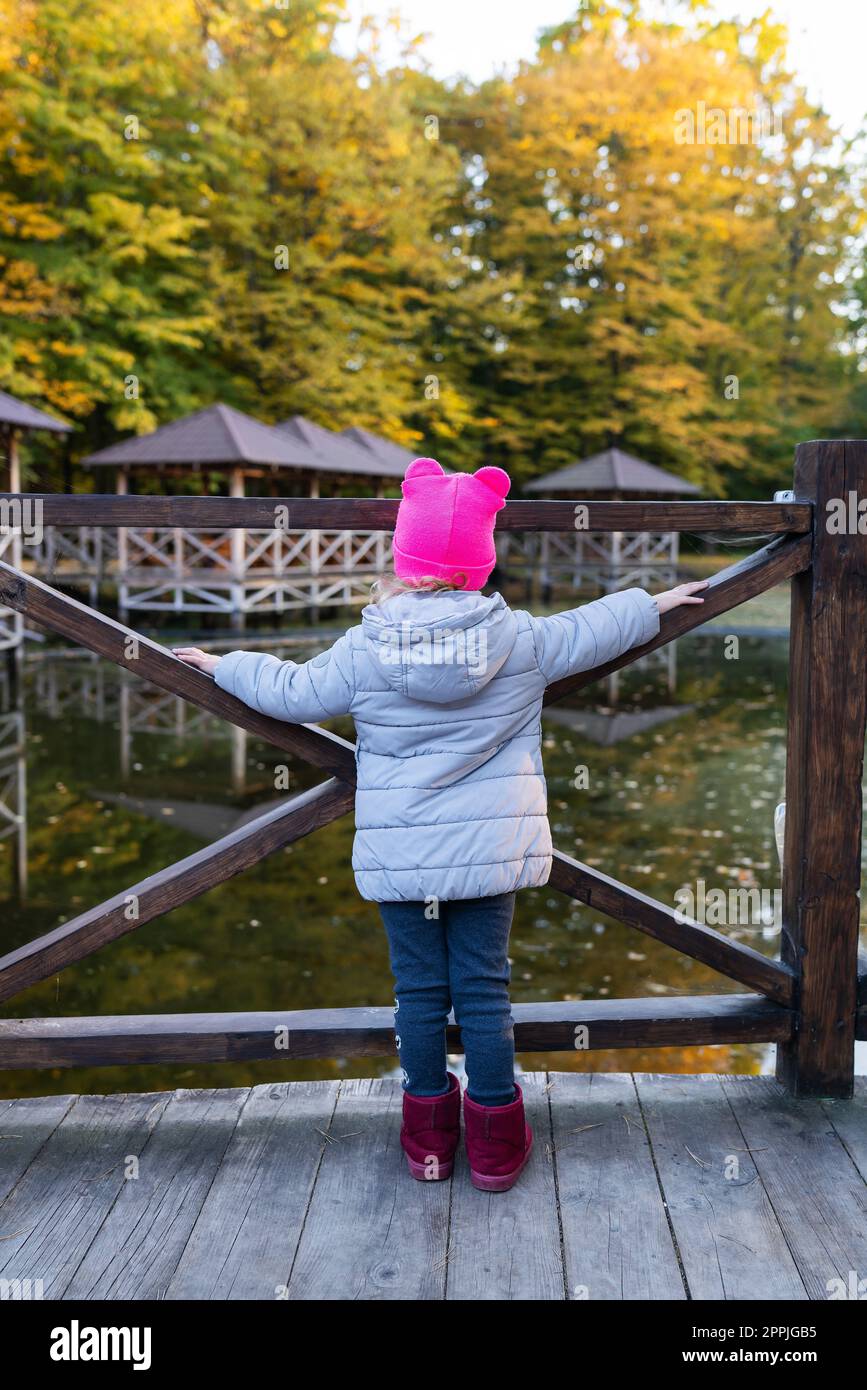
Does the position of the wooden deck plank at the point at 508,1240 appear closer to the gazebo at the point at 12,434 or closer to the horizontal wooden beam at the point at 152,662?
the horizontal wooden beam at the point at 152,662

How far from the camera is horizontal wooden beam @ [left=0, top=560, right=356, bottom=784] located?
6.75 ft

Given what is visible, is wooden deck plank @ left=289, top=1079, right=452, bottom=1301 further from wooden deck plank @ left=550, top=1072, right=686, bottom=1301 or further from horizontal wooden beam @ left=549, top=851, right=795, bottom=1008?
horizontal wooden beam @ left=549, top=851, right=795, bottom=1008

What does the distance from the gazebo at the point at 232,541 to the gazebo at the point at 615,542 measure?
13.5ft

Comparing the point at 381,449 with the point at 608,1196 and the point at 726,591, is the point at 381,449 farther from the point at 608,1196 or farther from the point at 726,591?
the point at 608,1196

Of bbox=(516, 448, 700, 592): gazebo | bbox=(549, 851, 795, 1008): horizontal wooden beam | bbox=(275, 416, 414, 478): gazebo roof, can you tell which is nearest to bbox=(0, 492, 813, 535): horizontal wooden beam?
bbox=(549, 851, 795, 1008): horizontal wooden beam

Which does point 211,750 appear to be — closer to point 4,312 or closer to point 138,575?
point 138,575

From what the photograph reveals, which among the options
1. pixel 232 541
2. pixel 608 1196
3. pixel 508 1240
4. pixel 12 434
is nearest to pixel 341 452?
pixel 232 541

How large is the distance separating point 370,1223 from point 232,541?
14780mm

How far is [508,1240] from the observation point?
1833 millimetres

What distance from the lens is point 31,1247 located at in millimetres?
1820

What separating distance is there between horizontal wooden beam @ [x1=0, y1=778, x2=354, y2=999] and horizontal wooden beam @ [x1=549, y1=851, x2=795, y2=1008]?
446mm

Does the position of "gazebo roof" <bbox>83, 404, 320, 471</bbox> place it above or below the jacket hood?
above
